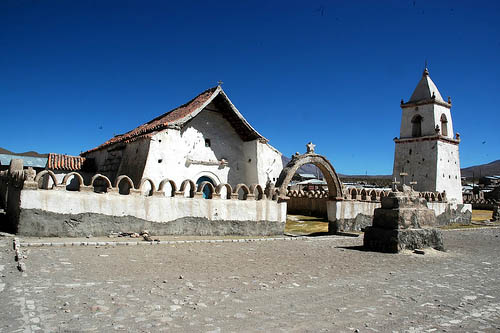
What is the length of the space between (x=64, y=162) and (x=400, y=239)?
55.6ft

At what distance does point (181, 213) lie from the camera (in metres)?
12.0

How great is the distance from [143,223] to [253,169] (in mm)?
8093

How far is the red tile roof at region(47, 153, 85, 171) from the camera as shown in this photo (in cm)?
1920

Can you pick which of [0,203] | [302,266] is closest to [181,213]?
[302,266]

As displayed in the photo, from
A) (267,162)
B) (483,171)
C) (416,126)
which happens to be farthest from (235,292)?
(483,171)

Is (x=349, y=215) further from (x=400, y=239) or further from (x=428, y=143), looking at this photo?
(x=428, y=143)

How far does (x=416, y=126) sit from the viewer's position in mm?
29359

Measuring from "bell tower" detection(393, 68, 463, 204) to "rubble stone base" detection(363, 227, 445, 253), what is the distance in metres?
18.2

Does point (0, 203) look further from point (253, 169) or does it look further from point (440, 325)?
point (440, 325)

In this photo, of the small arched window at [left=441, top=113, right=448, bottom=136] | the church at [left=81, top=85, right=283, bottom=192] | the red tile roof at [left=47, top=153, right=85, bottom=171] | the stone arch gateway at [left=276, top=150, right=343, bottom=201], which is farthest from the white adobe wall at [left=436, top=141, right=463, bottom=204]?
the red tile roof at [left=47, top=153, right=85, bottom=171]

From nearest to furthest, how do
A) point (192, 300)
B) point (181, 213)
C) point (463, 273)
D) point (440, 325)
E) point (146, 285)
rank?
point (440, 325), point (192, 300), point (146, 285), point (463, 273), point (181, 213)

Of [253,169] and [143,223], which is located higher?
[253,169]

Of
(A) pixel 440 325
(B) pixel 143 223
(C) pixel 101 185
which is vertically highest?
(C) pixel 101 185

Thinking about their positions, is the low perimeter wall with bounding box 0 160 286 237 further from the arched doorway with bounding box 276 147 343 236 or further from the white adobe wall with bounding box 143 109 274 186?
the white adobe wall with bounding box 143 109 274 186
